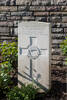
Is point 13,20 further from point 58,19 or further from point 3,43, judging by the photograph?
point 58,19

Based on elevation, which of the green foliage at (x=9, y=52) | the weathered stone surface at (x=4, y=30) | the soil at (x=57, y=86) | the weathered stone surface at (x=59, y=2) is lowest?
the soil at (x=57, y=86)

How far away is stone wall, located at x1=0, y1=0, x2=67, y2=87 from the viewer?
483 cm

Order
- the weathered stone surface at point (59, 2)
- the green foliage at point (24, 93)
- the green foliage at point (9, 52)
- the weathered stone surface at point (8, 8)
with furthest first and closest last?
the weathered stone surface at point (8, 8) < the weathered stone surface at point (59, 2) < the green foliage at point (9, 52) < the green foliage at point (24, 93)

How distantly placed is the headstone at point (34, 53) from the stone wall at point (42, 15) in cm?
116

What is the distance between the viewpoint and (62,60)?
4914mm

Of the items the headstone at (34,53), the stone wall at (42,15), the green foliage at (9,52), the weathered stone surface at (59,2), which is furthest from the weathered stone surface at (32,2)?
the headstone at (34,53)

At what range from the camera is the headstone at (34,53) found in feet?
12.0

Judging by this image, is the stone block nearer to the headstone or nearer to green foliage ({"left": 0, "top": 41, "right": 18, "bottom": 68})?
green foliage ({"left": 0, "top": 41, "right": 18, "bottom": 68})

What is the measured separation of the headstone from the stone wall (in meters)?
1.16

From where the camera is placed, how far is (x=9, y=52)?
4484 mm

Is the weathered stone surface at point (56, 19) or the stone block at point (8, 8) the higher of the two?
the stone block at point (8, 8)

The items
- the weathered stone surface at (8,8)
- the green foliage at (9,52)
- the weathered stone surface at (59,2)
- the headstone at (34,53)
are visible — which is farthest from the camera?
the weathered stone surface at (8,8)

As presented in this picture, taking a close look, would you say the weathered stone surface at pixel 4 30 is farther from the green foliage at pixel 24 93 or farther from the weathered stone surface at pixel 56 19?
the green foliage at pixel 24 93

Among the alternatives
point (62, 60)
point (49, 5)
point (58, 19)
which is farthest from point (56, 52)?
point (49, 5)
